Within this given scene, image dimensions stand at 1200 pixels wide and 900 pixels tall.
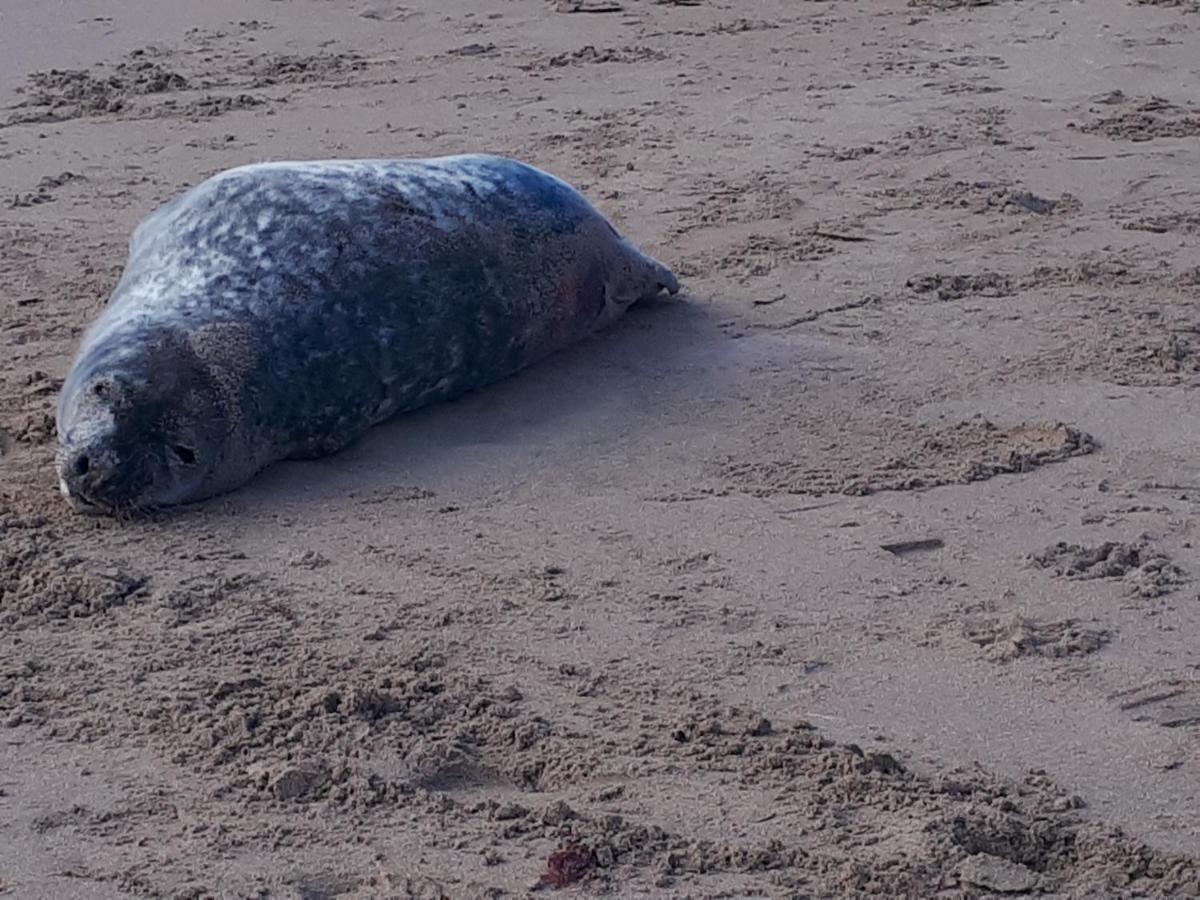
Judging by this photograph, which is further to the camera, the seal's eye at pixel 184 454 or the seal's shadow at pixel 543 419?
the seal's shadow at pixel 543 419

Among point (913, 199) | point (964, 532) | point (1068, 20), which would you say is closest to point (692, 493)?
point (964, 532)

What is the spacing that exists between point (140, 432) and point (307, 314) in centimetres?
50

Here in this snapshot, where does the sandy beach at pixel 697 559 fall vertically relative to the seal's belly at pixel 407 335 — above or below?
below

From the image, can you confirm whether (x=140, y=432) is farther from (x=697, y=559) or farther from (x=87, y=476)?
(x=697, y=559)

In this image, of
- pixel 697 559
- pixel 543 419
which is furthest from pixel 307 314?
pixel 697 559

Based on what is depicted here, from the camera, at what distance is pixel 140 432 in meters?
4.25

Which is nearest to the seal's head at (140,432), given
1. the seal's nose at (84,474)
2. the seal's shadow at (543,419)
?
the seal's nose at (84,474)

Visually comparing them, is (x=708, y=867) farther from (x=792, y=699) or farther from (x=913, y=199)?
(x=913, y=199)

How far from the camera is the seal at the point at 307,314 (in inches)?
169

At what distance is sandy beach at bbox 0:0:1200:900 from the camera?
3012mm

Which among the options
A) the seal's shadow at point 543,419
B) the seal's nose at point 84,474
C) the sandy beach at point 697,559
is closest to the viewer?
the sandy beach at point 697,559

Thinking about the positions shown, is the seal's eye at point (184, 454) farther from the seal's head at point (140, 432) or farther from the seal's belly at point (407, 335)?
the seal's belly at point (407, 335)

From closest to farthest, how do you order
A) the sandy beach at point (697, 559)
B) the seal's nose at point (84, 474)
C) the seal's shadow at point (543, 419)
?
the sandy beach at point (697, 559), the seal's nose at point (84, 474), the seal's shadow at point (543, 419)

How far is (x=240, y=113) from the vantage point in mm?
7242
